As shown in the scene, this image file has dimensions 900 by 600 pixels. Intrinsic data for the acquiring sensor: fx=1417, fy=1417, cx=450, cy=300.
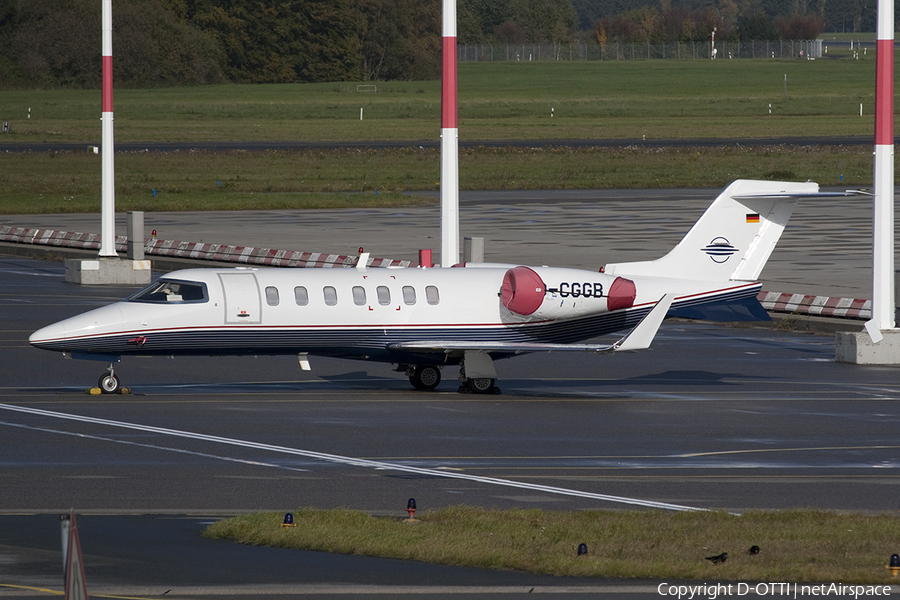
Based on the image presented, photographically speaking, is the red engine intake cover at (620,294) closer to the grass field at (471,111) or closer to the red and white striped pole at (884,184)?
the red and white striped pole at (884,184)

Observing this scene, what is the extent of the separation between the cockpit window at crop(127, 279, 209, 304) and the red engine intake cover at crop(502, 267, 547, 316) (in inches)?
242

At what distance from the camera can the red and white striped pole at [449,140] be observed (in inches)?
1362

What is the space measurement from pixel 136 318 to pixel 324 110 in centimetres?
12972

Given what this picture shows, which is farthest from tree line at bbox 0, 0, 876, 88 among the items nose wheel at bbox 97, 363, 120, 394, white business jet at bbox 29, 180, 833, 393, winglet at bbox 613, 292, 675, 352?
winglet at bbox 613, 292, 675, 352

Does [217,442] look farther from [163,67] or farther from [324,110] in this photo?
[163,67]

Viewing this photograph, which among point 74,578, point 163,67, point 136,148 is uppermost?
point 163,67

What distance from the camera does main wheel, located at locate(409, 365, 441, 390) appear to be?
29.6m

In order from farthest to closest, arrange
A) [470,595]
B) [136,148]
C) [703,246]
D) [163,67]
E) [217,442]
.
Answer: [163,67] < [136,148] < [703,246] < [217,442] < [470,595]

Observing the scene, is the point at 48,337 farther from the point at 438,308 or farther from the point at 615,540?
the point at 615,540

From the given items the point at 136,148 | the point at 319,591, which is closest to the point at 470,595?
the point at 319,591

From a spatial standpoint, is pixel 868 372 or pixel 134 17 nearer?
pixel 868 372

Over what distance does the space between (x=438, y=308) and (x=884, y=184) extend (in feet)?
34.6

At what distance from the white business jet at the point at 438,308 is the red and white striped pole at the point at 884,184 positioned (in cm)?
213

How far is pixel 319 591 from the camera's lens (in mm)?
14234
